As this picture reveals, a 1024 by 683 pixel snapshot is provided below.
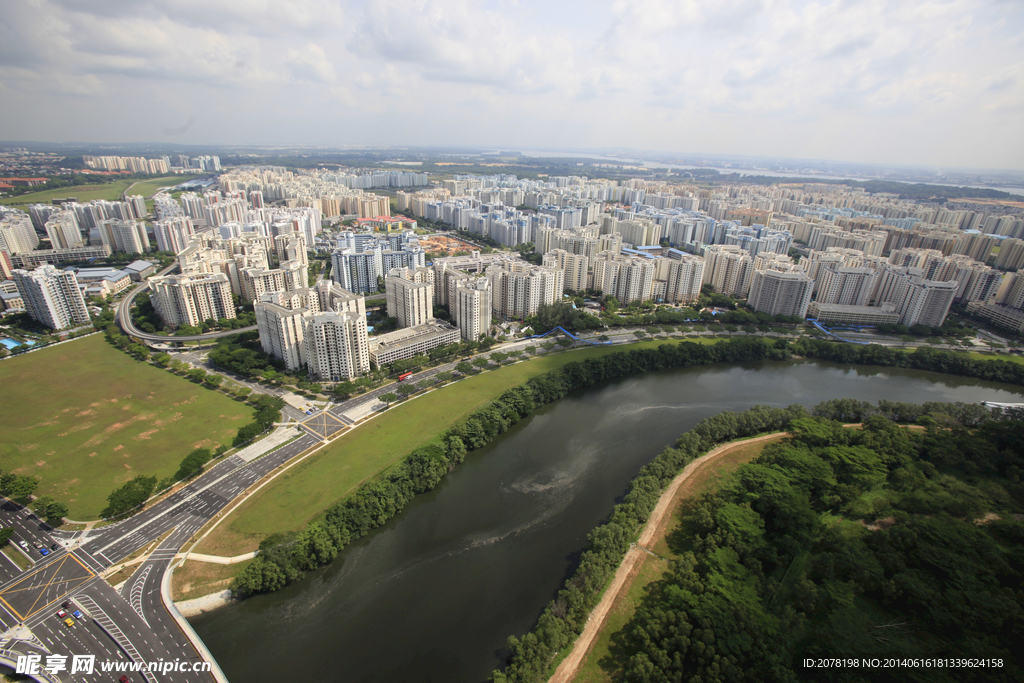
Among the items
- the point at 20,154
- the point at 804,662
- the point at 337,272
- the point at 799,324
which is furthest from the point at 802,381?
the point at 20,154

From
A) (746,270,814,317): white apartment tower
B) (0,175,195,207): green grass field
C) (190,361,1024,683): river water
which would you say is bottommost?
(190,361,1024,683): river water

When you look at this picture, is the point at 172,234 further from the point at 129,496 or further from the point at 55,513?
the point at 129,496

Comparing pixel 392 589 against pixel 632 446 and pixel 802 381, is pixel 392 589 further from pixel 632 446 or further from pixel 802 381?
pixel 802 381

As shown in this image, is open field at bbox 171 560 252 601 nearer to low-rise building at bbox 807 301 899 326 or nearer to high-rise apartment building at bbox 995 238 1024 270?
low-rise building at bbox 807 301 899 326

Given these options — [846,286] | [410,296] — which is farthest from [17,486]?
[846,286]

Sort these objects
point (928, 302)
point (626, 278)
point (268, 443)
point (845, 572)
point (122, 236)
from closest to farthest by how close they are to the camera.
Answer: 1. point (845, 572)
2. point (268, 443)
3. point (928, 302)
4. point (626, 278)
5. point (122, 236)

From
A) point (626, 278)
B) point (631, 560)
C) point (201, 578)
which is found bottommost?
point (201, 578)

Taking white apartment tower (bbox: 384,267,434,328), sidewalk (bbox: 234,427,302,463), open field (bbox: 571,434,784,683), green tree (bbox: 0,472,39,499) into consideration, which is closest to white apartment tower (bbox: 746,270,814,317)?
open field (bbox: 571,434,784,683)

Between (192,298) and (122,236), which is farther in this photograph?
(122,236)
